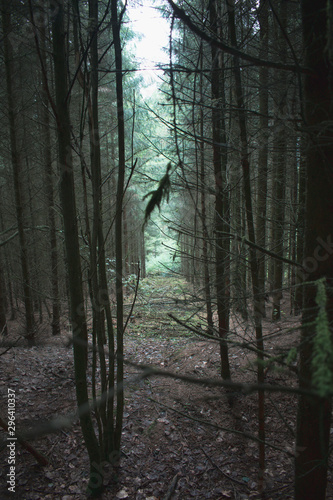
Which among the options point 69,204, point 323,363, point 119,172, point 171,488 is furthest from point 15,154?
point 323,363

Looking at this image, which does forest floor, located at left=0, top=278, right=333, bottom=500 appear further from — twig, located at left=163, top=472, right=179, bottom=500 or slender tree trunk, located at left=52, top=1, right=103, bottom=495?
slender tree trunk, located at left=52, top=1, right=103, bottom=495

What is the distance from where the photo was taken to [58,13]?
2.14 meters

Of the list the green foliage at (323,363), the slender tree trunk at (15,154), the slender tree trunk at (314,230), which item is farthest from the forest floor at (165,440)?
the slender tree trunk at (15,154)

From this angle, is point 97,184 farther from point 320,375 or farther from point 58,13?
point 320,375

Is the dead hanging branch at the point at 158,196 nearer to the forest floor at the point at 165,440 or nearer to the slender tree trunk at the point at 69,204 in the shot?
the forest floor at the point at 165,440

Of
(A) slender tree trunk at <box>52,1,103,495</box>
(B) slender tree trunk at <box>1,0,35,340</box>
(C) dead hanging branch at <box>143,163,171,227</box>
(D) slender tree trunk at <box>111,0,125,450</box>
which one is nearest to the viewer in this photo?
(C) dead hanging branch at <box>143,163,171,227</box>

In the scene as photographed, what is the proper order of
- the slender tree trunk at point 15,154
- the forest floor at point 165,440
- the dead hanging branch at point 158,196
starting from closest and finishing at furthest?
the dead hanging branch at point 158,196, the forest floor at point 165,440, the slender tree trunk at point 15,154

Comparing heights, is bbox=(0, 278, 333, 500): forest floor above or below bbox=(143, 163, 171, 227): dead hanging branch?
below

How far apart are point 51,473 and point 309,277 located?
3.77 metres

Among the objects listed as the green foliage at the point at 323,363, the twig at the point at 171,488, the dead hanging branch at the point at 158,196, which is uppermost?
the dead hanging branch at the point at 158,196

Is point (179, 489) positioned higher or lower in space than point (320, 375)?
lower

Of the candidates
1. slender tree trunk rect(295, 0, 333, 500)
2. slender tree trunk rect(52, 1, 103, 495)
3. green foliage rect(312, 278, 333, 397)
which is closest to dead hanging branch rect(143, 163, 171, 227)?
green foliage rect(312, 278, 333, 397)

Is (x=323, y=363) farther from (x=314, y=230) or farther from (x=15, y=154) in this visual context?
(x=15, y=154)

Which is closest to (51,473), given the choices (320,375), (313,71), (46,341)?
(320,375)
